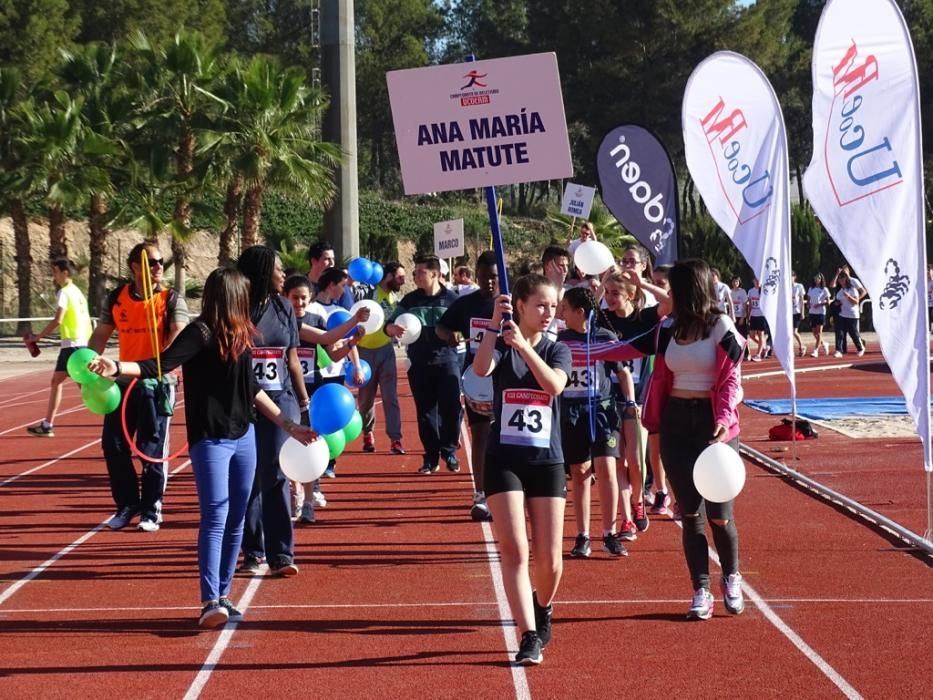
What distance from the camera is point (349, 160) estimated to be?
866 inches

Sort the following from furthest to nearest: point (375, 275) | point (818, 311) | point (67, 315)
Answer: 1. point (818, 311)
2. point (375, 275)
3. point (67, 315)

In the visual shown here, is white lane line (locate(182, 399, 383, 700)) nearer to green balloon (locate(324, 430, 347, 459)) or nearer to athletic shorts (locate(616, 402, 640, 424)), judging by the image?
green balloon (locate(324, 430, 347, 459))

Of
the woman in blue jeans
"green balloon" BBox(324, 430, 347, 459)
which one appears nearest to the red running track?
the woman in blue jeans

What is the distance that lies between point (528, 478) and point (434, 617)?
141 cm

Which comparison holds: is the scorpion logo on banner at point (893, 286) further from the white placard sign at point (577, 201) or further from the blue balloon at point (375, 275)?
the white placard sign at point (577, 201)

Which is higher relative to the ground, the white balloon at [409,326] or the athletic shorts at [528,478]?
the white balloon at [409,326]

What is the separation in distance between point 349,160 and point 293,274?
1262 cm

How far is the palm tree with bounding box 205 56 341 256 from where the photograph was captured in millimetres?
34500

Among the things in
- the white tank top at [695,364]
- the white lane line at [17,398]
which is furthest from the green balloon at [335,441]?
the white lane line at [17,398]

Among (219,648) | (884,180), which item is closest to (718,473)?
(884,180)

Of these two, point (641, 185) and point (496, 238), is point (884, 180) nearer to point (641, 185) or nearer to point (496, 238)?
point (496, 238)

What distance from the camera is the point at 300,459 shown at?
7.82 meters

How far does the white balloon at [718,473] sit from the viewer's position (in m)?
6.85

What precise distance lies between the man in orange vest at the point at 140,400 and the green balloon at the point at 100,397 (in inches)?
11.7
